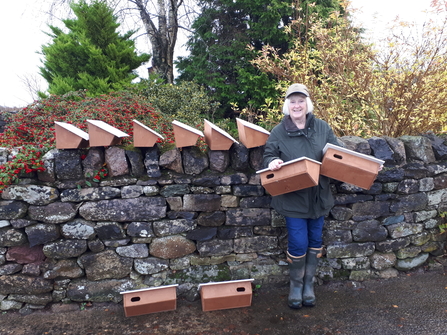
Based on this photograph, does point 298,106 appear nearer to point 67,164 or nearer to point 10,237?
point 67,164

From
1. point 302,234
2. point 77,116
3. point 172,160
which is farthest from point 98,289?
point 77,116

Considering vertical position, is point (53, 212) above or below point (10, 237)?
above

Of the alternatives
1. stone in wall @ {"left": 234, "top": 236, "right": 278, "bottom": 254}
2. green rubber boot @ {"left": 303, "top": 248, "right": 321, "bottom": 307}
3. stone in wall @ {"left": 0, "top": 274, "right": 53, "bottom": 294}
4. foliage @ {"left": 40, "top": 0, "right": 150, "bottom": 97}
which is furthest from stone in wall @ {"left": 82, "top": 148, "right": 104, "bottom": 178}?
foliage @ {"left": 40, "top": 0, "right": 150, "bottom": 97}

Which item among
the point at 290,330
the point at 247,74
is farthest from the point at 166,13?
the point at 290,330

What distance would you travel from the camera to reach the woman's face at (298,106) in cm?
249

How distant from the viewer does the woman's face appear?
2.49m

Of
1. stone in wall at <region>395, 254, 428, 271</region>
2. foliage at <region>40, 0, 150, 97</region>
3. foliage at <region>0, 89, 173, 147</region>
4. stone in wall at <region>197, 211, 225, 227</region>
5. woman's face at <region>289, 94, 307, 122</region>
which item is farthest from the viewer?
foliage at <region>40, 0, 150, 97</region>

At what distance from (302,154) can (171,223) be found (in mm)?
1313

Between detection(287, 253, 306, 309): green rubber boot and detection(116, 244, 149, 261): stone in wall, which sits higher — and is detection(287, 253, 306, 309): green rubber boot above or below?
below

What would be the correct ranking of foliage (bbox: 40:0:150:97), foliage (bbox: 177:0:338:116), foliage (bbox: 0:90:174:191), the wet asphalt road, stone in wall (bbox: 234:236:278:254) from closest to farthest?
the wet asphalt road → stone in wall (bbox: 234:236:278:254) → foliage (bbox: 0:90:174:191) → foliage (bbox: 40:0:150:97) → foliage (bbox: 177:0:338:116)

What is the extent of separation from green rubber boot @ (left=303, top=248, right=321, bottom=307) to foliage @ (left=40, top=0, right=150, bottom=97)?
15.8ft

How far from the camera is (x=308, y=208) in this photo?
2479 mm

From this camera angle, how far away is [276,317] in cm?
254

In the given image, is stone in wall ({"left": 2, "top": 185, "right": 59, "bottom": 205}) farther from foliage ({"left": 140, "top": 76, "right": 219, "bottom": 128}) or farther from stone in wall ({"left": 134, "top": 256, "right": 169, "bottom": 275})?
foliage ({"left": 140, "top": 76, "right": 219, "bottom": 128})
